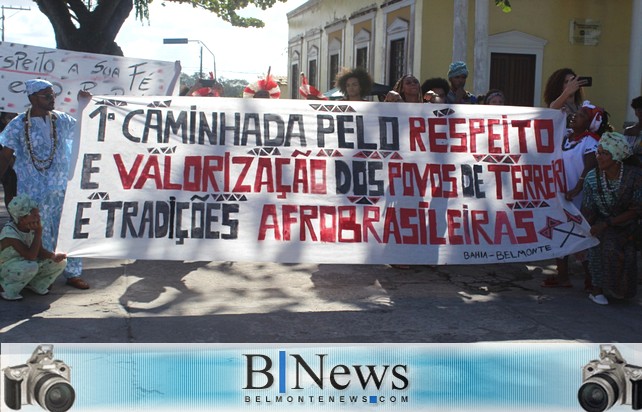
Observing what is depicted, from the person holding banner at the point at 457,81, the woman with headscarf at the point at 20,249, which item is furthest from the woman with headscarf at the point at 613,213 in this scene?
the woman with headscarf at the point at 20,249

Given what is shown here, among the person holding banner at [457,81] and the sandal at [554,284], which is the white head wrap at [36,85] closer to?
the person holding banner at [457,81]

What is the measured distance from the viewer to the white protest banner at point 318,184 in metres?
5.89

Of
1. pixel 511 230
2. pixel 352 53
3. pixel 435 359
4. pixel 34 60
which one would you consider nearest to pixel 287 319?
pixel 435 359

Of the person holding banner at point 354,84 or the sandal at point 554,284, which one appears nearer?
the sandal at point 554,284

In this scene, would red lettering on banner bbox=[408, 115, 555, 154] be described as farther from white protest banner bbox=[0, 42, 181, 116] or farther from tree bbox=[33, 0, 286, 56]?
tree bbox=[33, 0, 286, 56]

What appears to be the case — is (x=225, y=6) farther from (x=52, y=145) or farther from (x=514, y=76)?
(x=52, y=145)

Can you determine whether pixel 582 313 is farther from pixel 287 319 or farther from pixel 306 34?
pixel 306 34

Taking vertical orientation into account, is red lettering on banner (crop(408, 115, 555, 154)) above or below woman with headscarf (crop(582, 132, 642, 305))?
above

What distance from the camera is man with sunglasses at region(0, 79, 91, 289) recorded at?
6.29 m

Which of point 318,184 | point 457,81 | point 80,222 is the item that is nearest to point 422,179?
point 318,184

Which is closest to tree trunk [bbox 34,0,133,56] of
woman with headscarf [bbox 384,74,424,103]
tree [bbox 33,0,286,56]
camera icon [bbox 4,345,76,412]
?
tree [bbox 33,0,286,56]

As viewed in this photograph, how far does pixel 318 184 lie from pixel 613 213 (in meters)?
2.54

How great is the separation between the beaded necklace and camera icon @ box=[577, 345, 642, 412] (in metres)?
4.59

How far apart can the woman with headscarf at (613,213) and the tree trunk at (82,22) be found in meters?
9.89
